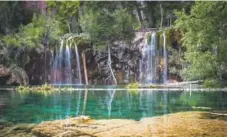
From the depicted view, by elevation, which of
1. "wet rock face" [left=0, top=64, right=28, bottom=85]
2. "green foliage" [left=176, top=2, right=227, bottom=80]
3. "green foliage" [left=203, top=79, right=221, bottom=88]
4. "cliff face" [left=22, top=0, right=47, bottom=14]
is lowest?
"green foliage" [left=203, top=79, right=221, bottom=88]

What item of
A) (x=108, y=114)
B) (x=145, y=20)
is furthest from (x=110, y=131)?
(x=145, y=20)

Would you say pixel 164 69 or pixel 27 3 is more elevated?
pixel 27 3

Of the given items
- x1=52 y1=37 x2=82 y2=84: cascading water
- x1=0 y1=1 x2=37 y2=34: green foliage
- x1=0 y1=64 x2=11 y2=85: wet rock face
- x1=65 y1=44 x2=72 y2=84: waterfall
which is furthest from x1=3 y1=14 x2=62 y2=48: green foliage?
x1=0 y1=64 x2=11 y2=85: wet rock face

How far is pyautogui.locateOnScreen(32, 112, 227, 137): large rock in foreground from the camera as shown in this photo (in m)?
8.22

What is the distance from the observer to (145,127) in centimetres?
892

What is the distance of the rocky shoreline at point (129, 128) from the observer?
823cm

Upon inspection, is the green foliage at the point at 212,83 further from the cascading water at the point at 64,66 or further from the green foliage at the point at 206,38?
the cascading water at the point at 64,66

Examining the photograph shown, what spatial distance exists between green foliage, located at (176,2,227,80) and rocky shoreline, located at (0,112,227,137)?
453 inches

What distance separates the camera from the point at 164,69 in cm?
2872

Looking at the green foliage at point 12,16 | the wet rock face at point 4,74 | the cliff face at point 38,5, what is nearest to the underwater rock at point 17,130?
the wet rock face at point 4,74

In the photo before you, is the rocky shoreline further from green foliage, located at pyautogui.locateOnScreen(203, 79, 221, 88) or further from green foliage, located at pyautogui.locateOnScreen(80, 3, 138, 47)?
green foliage, located at pyautogui.locateOnScreen(80, 3, 138, 47)

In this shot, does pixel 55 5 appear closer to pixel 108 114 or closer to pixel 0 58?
pixel 0 58

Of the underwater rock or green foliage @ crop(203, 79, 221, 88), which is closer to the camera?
the underwater rock

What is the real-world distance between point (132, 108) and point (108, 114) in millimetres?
1656
